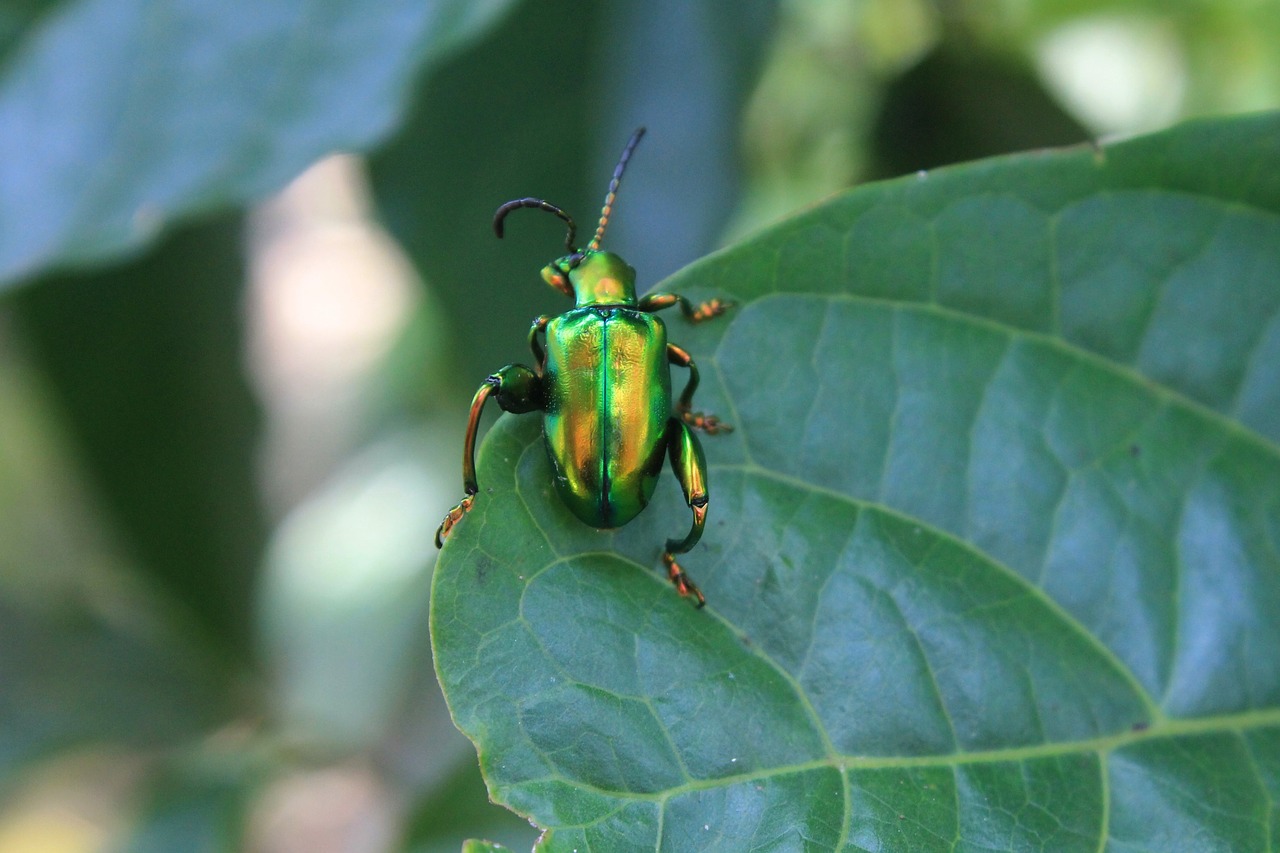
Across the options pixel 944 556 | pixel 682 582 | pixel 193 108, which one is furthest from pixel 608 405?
pixel 193 108

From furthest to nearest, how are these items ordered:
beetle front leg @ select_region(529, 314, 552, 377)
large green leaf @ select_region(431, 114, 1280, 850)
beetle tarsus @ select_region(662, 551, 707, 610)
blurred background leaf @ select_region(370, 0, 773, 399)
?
blurred background leaf @ select_region(370, 0, 773, 399) → beetle front leg @ select_region(529, 314, 552, 377) → beetle tarsus @ select_region(662, 551, 707, 610) → large green leaf @ select_region(431, 114, 1280, 850)

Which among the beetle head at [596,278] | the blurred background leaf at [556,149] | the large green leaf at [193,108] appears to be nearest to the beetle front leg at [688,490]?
the beetle head at [596,278]

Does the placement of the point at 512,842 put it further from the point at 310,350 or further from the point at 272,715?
the point at 310,350

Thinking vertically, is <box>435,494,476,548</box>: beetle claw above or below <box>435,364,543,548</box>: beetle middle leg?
below

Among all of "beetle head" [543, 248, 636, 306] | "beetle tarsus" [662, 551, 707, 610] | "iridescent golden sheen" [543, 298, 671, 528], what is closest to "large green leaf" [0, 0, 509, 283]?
"beetle head" [543, 248, 636, 306]

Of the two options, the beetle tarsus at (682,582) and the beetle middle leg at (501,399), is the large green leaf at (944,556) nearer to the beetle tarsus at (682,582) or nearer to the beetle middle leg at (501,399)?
the beetle tarsus at (682,582)

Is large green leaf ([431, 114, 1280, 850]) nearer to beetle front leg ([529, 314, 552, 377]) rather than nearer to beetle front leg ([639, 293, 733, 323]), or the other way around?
beetle front leg ([639, 293, 733, 323])

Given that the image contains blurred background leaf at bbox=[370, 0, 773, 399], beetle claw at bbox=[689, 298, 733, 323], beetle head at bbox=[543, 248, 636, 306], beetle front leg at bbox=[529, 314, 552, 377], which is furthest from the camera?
blurred background leaf at bbox=[370, 0, 773, 399]
